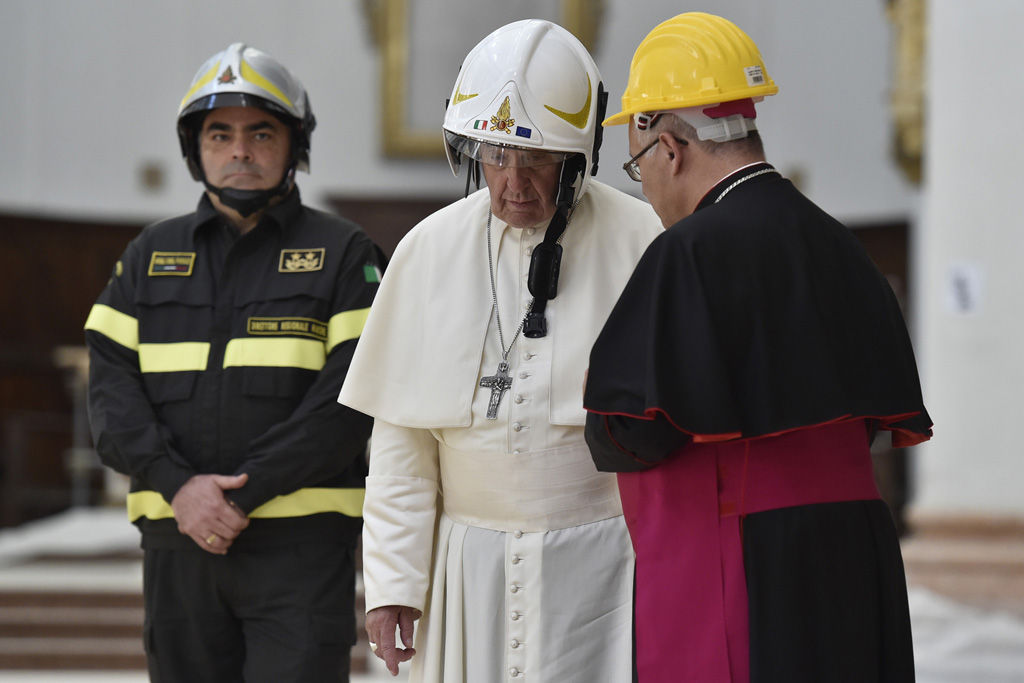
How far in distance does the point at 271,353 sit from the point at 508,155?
880mm

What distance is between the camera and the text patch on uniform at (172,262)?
113 inches

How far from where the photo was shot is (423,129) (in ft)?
33.6

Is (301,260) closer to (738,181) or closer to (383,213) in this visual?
(738,181)

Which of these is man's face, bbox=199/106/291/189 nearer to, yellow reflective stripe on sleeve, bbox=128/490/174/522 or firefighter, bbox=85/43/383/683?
firefighter, bbox=85/43/383/683

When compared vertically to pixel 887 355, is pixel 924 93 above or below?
above

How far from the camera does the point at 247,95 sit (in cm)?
286

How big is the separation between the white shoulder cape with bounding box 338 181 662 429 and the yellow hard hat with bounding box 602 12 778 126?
13.6 inches

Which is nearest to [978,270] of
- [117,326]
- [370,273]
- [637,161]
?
[370,273]

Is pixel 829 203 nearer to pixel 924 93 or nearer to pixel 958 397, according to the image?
pixel 924 93

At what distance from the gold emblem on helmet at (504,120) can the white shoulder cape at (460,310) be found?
27 cm

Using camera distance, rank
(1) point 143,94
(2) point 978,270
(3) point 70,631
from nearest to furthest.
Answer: (2) point 978,270, (3) point 70,631, (1) point 143,94

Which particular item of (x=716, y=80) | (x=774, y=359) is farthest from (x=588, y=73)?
(x=774, y=359)

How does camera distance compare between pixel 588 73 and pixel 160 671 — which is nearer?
pixel 588 73

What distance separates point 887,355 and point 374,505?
1070 mm
